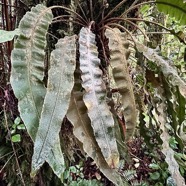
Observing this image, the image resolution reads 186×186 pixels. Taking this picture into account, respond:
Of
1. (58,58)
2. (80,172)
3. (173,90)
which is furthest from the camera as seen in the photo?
(80,172)

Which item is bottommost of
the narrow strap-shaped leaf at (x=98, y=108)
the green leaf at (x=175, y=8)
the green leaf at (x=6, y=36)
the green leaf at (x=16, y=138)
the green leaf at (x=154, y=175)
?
the green leaf at (x=154, y=175)

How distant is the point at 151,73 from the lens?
93cm

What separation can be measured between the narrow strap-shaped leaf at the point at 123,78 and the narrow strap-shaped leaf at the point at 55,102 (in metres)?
0.10

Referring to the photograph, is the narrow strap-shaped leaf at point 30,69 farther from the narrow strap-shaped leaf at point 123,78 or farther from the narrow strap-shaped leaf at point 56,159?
the narrow strap-shaped leaf at point 123,78

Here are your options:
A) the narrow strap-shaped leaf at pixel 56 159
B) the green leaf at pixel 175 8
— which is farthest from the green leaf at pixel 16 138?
the green leaf at pixel 175 8

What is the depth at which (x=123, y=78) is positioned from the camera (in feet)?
2.44

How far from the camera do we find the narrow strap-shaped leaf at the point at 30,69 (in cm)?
63

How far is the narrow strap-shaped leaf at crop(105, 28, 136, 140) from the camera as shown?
0.70 meters

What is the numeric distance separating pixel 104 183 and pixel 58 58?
1101mm

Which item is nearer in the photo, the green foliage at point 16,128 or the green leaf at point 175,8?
the green leaf at point 175,8

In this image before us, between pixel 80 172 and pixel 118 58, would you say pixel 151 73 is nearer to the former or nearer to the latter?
pixel 118 58

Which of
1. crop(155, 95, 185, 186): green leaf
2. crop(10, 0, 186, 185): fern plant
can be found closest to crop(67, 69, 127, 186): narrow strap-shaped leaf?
crop(10, 0, 186, 185): fern plant

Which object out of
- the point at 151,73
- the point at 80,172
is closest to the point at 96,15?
the point at 151,73

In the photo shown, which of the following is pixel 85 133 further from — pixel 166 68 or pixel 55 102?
pixel 166 68
